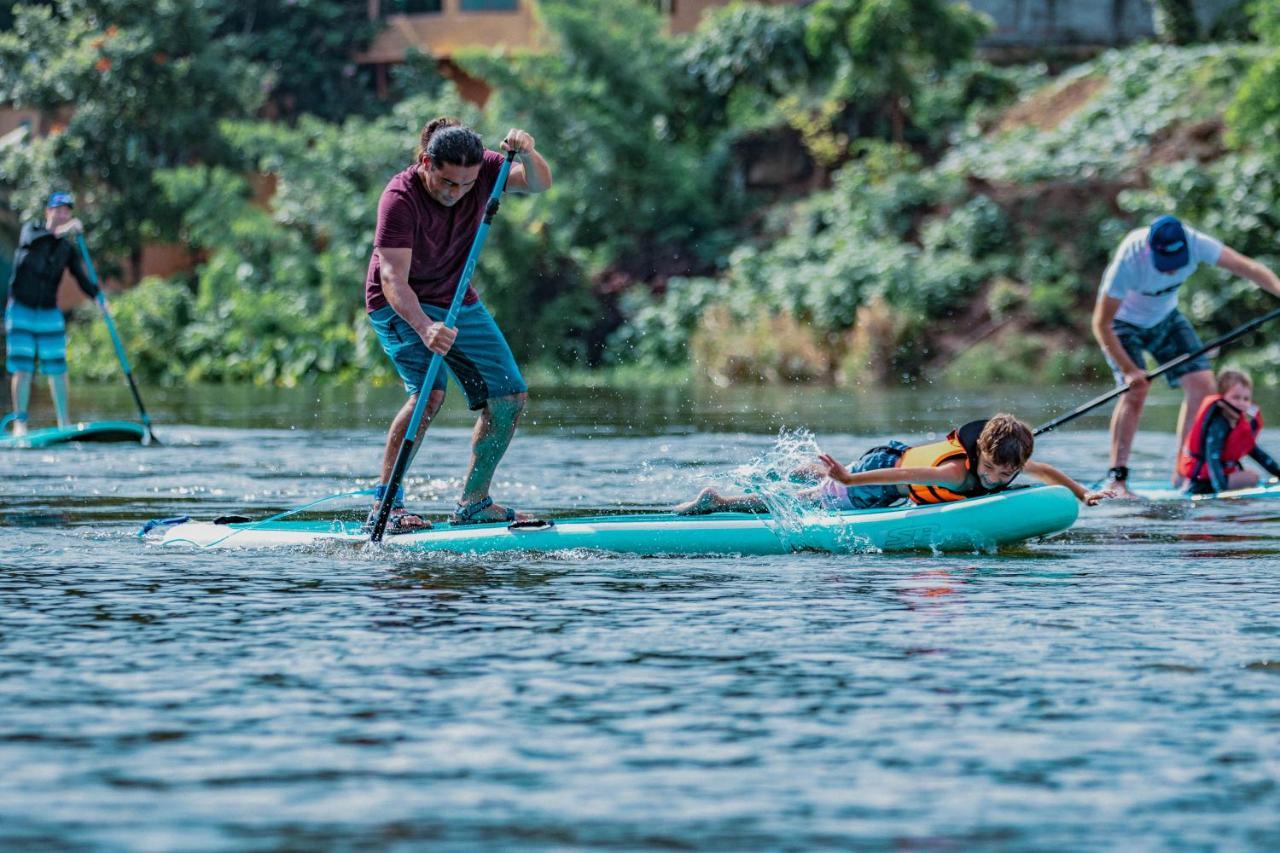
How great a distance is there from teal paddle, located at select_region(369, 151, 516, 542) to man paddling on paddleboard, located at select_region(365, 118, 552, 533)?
0.24ft

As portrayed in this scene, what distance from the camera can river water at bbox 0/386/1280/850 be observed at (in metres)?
5.33

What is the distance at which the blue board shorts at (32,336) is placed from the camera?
62.4 ft

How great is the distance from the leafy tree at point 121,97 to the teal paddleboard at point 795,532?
120 ft

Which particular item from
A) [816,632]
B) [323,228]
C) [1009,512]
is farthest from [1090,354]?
[816,632]

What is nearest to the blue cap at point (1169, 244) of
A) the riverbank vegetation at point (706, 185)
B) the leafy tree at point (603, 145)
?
the riverbank vegetation at point (706, 185)

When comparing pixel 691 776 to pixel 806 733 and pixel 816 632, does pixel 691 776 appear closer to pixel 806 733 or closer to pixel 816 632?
pixel 806 733

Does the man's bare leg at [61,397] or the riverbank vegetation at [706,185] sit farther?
the riverbank vegetation at [706,185]

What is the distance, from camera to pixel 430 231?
10.7m

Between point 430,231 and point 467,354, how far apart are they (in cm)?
61

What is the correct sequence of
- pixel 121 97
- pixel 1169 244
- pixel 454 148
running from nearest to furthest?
pixel 454 148 < pixel 1169 244 < pixel 121 97

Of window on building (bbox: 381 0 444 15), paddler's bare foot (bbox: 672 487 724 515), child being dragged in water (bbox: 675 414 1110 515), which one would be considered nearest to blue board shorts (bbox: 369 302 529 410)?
paddler's bare foot (bbox: 672 487 724 515)

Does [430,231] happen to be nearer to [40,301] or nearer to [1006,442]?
[1006,442]

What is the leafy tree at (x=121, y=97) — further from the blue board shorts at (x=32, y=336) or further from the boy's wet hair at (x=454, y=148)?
the boy's wet hair at (x=454, y=148)

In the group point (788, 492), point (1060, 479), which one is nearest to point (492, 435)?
point (788, 492)
